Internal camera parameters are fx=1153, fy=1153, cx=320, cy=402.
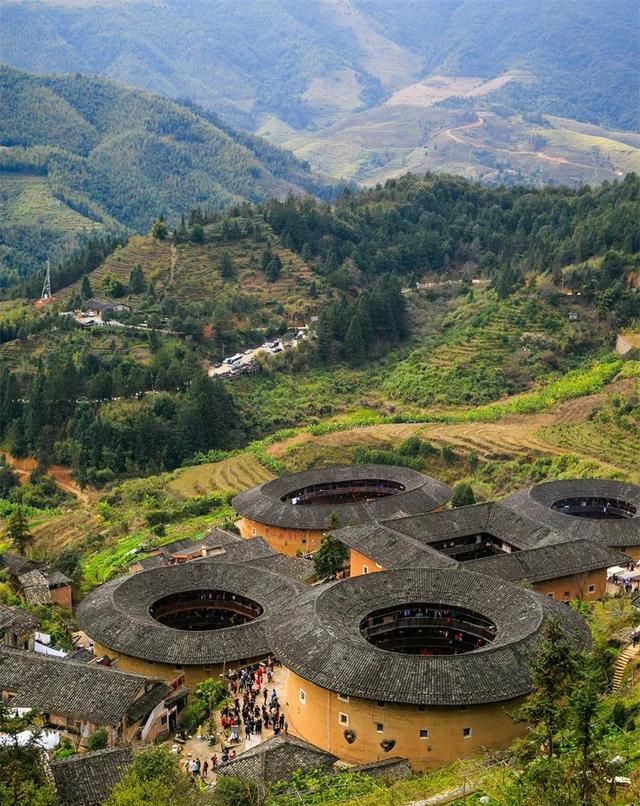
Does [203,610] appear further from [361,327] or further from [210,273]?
[210,273]

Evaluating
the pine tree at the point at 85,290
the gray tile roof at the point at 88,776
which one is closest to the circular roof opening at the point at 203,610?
the gray tile roof at the point at 88,776

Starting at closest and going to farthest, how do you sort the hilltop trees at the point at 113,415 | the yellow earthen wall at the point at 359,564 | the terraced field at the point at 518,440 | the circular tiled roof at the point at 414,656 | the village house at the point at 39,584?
1. the circular tiled roof at the point at 414,656
2. the yellow earthen wall at the point at 359,564
3. the village house at the point at 39,584
4. the terraced field at the point at 518,440
5. the hilltop trees at the point at 113,415

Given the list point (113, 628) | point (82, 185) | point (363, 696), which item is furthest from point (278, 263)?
point (82, 185)

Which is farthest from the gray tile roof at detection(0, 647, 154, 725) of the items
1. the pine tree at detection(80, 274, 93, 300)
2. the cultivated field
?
the cultivated field

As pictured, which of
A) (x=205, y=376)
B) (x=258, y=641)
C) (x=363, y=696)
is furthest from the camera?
(x=205, y=376)

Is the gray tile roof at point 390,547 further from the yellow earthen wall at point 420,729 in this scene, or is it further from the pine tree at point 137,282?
the pine tree at point 137,282

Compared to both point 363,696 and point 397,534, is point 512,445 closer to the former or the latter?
point 397,534
